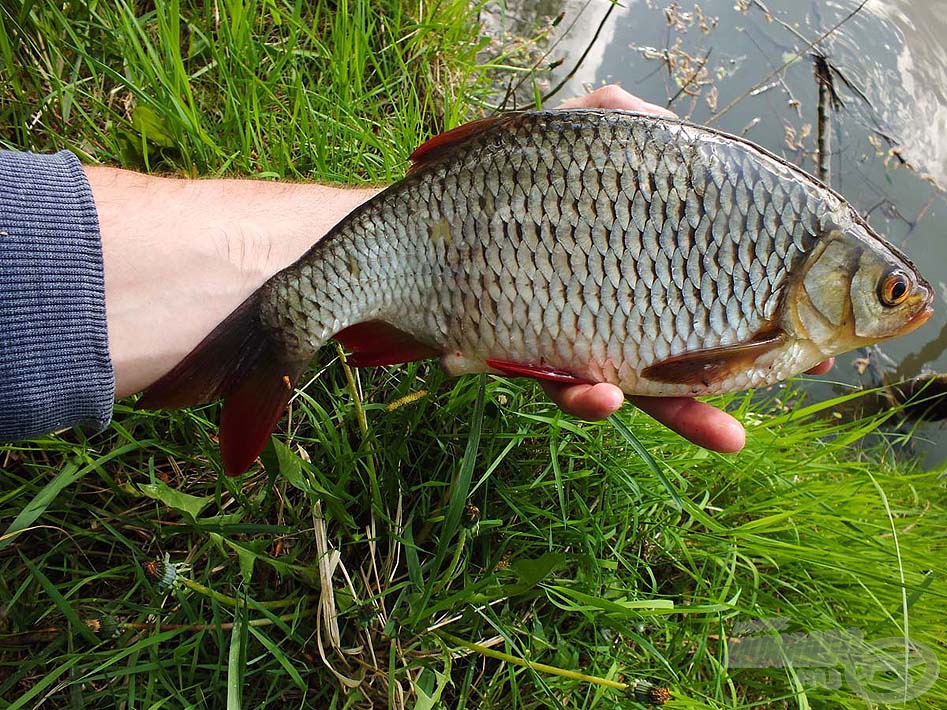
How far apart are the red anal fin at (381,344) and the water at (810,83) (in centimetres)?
222

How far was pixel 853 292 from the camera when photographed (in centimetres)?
146

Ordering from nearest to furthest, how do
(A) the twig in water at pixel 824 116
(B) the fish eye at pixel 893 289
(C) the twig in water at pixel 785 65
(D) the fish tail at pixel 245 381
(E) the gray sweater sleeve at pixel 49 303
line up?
(E) the gray sweater sleeve at pixel 49 303, (D) the fish tail at pixel 245 381, (B) the fish eye at pixel 893 289, (C) the twig in water at pixel 785 65, (A) the twig in water at pixel 824 116

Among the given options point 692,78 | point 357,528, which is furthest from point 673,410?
point 692,78

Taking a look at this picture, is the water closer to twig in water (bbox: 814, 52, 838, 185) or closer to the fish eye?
twig in water (bbox: 814, 52, 838, 185)

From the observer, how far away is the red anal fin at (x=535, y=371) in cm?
143

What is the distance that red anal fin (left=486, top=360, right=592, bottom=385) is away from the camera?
1.43 meters

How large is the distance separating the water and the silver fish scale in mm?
2081

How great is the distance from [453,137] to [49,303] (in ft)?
2.57

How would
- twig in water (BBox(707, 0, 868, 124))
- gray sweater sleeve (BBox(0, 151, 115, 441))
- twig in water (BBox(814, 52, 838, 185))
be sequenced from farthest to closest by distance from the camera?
twig in water (BBox(814, 52, 838, 185)) < twig in water (BBox(707, 0, 868, 124)) < gray sweater sleeve (BBox(0, 151, 115, 441))

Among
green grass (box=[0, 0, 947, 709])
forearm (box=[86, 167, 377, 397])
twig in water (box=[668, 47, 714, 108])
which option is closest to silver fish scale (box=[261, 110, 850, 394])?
forearm (box=[86, 167, 377, 397])

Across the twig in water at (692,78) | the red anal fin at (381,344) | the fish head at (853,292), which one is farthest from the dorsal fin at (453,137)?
the twig in water at (692,78)

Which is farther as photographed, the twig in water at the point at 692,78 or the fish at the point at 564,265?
the twig in water at the point at 692,78

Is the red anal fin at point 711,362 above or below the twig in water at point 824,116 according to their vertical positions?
below

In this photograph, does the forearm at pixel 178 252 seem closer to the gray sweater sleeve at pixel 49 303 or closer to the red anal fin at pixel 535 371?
the gray sweater sleeve at pixel 49 303
